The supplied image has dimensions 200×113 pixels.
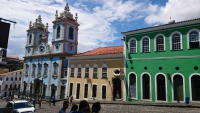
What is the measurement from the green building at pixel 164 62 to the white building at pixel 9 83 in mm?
46953

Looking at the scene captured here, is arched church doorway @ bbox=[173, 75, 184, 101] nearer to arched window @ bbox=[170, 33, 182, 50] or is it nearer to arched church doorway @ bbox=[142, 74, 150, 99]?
arched church doorway @ bbox=[142, 74, 150, 99]

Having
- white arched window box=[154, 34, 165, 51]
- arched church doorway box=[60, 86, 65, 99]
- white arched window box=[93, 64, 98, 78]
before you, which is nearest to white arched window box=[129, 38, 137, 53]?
white arched window box=[154, 34, 165, 51]

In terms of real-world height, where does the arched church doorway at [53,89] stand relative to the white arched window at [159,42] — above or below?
below

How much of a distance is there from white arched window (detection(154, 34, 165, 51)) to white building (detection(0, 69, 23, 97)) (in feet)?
164

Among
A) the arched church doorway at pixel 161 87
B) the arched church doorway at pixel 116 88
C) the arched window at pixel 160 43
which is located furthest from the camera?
the arched church doorway at pixel 116 88

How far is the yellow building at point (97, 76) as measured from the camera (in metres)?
21.0

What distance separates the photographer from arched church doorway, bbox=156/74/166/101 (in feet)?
57.0

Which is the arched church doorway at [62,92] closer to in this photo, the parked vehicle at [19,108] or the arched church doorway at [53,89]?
the arched church doorway at [53,89]

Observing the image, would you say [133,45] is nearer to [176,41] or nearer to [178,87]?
[176,41]

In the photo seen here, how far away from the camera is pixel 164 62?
1753cm

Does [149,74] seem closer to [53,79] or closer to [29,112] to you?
[29,112]

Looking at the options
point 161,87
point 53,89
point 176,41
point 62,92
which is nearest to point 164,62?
point 176,41

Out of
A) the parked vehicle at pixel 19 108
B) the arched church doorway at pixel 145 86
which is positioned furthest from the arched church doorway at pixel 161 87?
the parked vehicle at pixel 19 108

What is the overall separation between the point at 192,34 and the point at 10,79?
55.3 m
